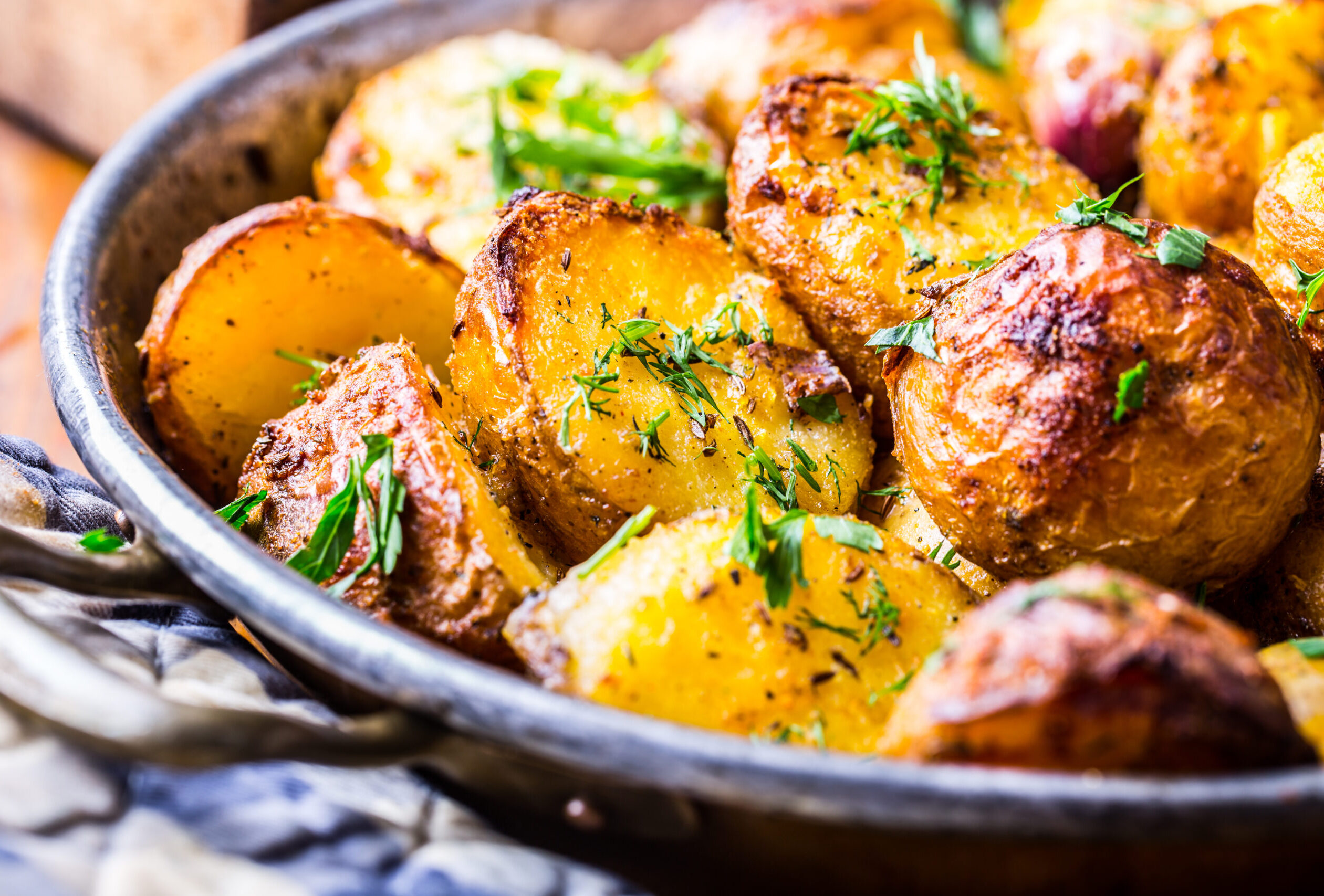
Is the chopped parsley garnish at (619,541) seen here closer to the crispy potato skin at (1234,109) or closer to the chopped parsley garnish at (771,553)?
the chopped parsley garnish at (771,553)

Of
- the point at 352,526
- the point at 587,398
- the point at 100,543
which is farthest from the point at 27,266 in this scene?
the point at 587,398

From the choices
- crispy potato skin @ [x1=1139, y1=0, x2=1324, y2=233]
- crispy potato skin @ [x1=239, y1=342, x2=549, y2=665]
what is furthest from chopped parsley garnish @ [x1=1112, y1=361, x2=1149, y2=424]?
crispy potato skin @ [x1=1139, y1=0, x2=1324, y2=233]

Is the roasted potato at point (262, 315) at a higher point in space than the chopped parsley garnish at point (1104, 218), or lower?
lower

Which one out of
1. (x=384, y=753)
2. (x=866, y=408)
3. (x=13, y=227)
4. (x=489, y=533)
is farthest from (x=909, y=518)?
(x=13, y=227)

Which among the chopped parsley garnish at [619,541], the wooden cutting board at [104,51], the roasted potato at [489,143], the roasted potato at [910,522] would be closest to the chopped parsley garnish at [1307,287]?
the roasted potato at [910,522]

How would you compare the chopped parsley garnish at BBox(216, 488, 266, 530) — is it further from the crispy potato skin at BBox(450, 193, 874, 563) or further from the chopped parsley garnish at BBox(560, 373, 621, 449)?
the chopped parsley garnish at BBox(560, 373, 621, 449)

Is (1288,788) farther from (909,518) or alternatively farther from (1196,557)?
(909,518)
